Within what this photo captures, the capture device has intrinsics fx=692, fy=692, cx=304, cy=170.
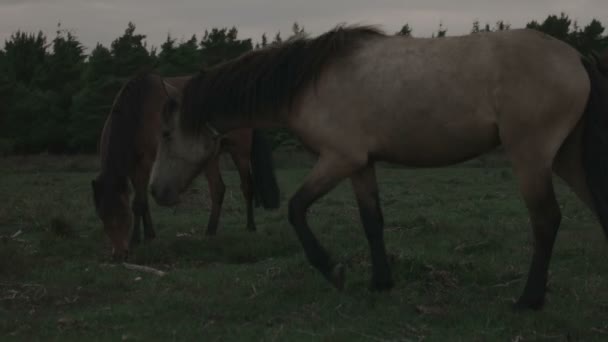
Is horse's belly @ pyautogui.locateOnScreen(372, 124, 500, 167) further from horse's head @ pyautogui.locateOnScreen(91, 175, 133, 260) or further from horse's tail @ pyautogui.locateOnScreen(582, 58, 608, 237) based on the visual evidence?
horse's head @ pyautogui.locateOnScreen(91, 175, 133, 260)

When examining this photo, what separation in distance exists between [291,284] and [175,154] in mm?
1562

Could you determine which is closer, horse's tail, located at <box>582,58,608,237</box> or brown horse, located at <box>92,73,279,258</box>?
horse's tail, located at <box>582,58,608,237</box>

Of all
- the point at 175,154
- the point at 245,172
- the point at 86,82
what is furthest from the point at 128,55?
the point at 175,154

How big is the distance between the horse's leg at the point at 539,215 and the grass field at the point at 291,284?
0.64 feet

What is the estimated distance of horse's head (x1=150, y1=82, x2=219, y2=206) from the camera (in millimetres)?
6184

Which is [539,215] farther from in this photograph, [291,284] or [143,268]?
[143,268]

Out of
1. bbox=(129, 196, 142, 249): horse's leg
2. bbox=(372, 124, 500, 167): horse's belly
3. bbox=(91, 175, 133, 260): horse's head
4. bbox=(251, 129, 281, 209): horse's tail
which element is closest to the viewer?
bbox=(372, 124, 500, 167): horse's belly

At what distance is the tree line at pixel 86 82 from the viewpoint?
92.6 feet

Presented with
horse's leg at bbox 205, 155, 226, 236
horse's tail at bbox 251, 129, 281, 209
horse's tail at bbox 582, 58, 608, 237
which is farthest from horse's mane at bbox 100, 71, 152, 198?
horse's tail at bbox 582, 58, 608, 237

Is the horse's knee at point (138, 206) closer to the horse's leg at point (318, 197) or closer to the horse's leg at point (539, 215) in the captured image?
the horse's leg at point (318, 197)

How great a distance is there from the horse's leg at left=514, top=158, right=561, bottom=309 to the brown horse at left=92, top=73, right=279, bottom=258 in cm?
295

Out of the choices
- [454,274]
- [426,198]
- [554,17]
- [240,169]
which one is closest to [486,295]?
[454,274]

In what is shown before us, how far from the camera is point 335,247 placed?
25.7 feet

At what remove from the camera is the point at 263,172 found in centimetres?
1030
